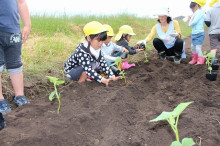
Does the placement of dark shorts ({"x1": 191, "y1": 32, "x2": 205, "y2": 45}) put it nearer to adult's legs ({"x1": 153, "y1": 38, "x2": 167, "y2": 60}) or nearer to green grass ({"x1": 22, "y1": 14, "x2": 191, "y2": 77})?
adult's legs ({"x1": 153, "y1": 38, "x2": 167, "y2": 60})

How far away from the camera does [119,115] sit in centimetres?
204

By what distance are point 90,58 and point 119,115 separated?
1.19 metres

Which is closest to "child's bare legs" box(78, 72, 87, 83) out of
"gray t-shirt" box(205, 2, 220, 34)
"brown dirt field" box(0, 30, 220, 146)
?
"brown dirt field" box(0, 30, 220, 146)

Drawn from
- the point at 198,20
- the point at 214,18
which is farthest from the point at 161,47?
the point at 214,18

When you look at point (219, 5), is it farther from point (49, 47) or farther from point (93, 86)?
point (49, 47)

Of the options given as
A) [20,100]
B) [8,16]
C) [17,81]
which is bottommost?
[20,100]

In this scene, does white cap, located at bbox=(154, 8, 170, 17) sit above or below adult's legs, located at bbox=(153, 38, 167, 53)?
above

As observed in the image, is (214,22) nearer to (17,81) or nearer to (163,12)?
(163,12)

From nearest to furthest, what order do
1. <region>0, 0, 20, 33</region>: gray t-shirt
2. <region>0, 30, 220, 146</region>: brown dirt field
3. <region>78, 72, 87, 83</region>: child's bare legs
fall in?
<region>0, 30, 220, 146</region>: brown dirt field, <region>0, 0, 20, 33</region>: gray t-shirt, <region>78, 72, 87, 83</region>: child's bare legs

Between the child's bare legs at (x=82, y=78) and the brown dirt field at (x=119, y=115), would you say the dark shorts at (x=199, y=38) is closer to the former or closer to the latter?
the brown dirt field at (x=119, y=115)

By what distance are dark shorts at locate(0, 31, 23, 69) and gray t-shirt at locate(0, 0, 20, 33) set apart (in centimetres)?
6

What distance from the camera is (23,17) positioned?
2443 millimetres

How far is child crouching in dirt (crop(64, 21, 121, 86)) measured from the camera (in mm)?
2797

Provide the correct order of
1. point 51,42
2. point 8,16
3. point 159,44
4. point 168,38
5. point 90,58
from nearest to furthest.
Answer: point 8,16, point 90,58, point 168,38, point 159,44, point 51,42
